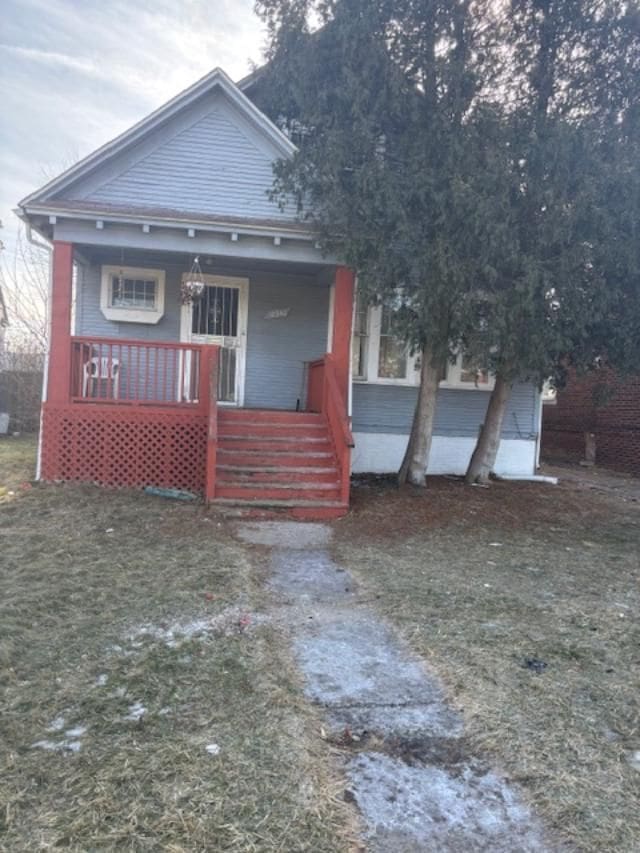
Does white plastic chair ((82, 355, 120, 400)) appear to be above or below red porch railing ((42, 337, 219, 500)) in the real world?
above

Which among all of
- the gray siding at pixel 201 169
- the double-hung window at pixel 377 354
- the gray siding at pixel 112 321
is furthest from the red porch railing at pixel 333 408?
the gray siding at pixel 112 321

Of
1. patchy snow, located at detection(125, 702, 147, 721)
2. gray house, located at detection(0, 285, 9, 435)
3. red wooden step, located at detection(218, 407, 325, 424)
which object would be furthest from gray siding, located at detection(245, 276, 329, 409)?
gray house, located at detection(0, 285, 9, 435)

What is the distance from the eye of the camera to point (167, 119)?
8.63 metres

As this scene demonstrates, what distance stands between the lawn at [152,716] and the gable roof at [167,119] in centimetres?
530

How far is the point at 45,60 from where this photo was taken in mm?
12594

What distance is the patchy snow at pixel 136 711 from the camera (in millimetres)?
2760

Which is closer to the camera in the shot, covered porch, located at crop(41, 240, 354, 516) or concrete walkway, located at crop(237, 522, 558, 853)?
concrete walkway, located at crop(237, 522, 558, 853)

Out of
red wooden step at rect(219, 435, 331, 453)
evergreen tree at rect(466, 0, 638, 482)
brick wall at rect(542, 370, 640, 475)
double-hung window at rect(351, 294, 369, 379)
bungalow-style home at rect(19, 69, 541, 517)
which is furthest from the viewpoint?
brick wall at rect(542, 370, 640, 475)

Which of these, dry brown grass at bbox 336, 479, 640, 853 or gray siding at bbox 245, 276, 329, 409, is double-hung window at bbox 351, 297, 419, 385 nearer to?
gray siding at bbox 245, 276, 329, 409

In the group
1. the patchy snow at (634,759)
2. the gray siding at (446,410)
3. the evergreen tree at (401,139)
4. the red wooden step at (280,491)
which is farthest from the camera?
the gray siding at (446,410)

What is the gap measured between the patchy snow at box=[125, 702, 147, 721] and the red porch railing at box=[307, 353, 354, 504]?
4.84m

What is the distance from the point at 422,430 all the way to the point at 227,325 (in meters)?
3.75

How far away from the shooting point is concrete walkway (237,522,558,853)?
7.01 ft

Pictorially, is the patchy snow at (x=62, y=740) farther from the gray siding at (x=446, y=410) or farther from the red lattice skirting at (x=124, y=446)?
the gray siding at (x=446, y=410)
